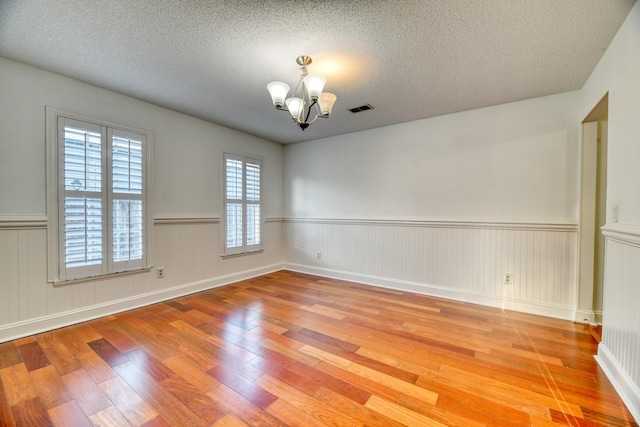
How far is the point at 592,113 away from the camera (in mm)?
2398

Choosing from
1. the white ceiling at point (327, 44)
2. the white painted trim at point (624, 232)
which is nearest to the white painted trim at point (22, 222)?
the white ceiling at point (327, 44)

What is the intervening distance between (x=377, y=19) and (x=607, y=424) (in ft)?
8.64

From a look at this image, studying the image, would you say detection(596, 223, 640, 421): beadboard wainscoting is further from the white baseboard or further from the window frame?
the window frame

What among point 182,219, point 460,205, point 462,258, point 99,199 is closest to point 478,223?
point 460,205

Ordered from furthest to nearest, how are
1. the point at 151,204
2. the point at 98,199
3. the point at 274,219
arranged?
the point at 274,219 < the point at 151,204 < the point at 98,199

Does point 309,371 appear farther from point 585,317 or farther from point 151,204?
point 585,317

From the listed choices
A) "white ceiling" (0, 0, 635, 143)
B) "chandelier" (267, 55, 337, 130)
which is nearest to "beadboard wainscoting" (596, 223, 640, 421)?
"white ceiling" (0, 0, 635, 143)

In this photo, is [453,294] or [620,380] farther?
[453,294]

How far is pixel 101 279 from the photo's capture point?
276 cm

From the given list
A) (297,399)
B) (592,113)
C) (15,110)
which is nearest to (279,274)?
(297,399)

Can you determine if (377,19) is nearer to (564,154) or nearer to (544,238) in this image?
(564,154)

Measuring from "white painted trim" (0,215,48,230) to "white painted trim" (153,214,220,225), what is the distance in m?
0.94

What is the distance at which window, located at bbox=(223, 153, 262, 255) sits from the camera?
401 cm

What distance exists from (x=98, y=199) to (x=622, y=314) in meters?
4.26
